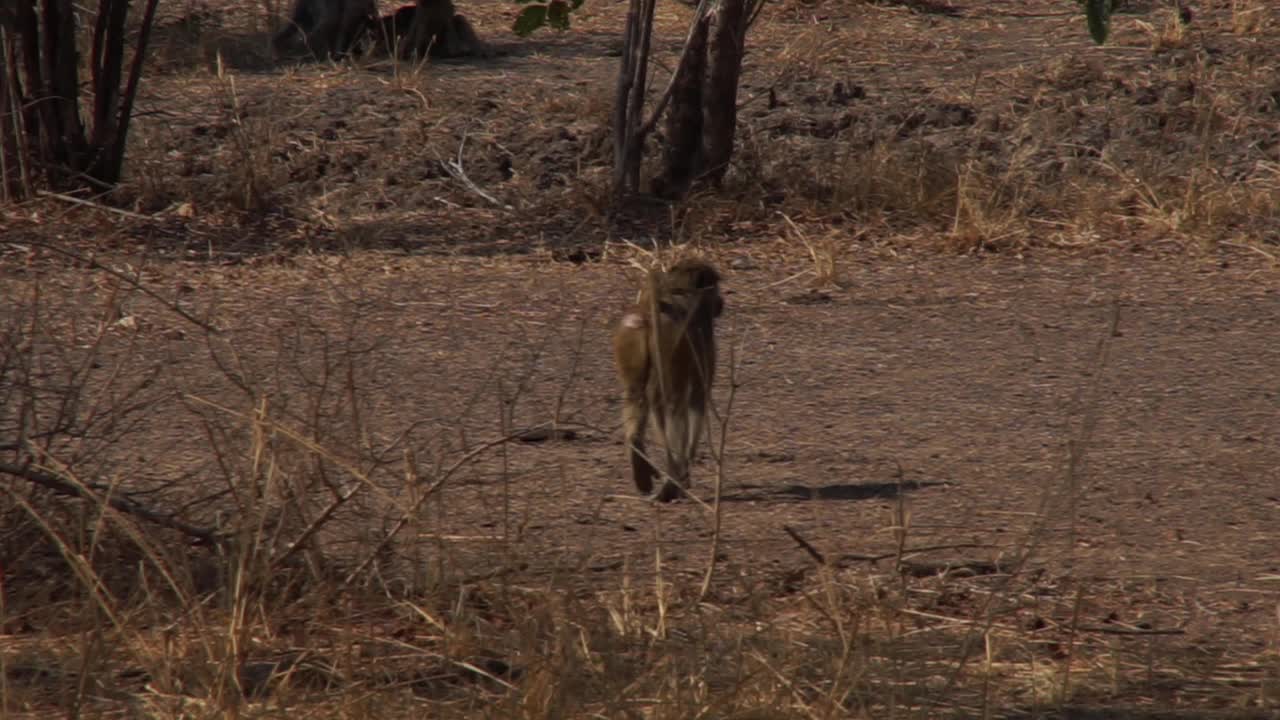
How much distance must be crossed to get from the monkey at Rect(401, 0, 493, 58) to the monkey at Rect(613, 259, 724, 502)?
8.02 meters

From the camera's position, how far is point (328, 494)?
496cm

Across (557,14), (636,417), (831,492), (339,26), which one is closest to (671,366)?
(636,417)

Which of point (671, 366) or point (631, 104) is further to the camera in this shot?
point (631, 104)

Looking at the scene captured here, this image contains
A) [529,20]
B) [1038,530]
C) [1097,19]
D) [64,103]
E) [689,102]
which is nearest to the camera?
[1038,530]

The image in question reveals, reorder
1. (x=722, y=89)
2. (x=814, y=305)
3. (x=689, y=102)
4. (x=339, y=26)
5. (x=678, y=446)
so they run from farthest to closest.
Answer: (x=339, y=26)
(x=689, y=102)
(x=722, y=89)
(x=814, y=305)
(x=678, y=446)

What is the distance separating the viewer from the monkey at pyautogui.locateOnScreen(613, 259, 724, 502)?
571 cm

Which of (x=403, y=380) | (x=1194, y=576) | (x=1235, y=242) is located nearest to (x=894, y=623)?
(x=1194, y=576)

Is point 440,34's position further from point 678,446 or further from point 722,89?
point 678,446

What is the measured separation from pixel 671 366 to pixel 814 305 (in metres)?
2.81

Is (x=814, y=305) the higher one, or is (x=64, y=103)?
(x=64, y=103)

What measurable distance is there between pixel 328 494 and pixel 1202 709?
230cm

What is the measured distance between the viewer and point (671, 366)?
577 cm

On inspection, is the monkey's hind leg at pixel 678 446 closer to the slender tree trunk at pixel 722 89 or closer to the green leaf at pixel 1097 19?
the green leaf at pixel 1097 19

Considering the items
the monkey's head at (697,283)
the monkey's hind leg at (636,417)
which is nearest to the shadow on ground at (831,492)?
the monkey's hind leg at (636,417)
